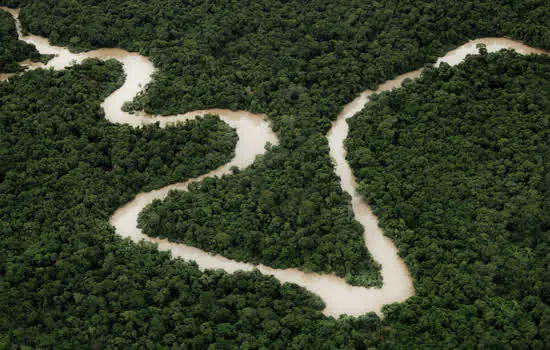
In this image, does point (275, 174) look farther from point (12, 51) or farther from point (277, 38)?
point (12, 51)

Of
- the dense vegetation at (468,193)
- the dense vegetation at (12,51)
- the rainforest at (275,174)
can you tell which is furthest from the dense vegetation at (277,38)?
the dense vegetation at (468,193)

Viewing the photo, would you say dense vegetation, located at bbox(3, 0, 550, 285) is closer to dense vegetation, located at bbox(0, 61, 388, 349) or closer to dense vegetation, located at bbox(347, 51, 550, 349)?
dense vegetation, located at bbox(347, 51, 550, 349)

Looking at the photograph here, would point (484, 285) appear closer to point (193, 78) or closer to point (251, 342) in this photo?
point (251, 342)

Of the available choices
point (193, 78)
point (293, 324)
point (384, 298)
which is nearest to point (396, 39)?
point (193, 78)

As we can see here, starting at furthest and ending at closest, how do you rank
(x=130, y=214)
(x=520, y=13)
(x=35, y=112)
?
(x=520, y=13)
(x=35, y=112)
(x=130, y=214)

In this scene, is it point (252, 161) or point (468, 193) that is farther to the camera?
point (252, 161)

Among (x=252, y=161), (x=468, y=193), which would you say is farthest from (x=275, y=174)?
(x=468, y=193)

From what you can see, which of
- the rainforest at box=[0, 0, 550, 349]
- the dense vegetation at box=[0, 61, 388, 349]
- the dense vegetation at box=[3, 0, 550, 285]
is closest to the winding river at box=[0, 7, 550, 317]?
the rainforest at box=[0, 0, 550, 349]
